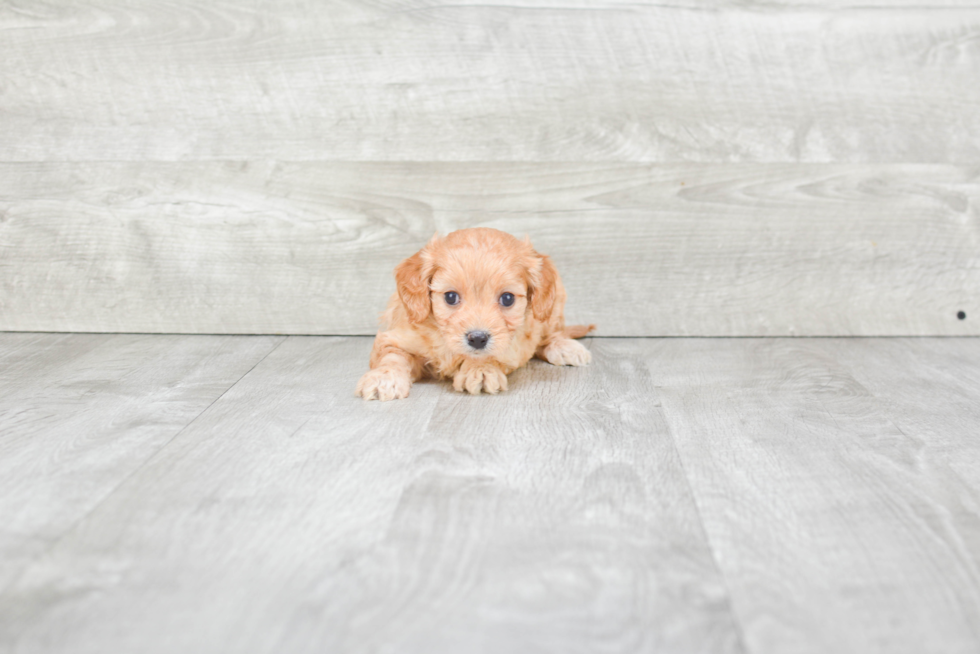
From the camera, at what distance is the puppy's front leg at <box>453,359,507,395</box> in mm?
1954

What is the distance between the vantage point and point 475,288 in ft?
6.15

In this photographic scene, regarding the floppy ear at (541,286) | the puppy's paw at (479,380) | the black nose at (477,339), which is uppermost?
the floppy ear at (541,286)

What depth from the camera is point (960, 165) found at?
Answer: 98.9 inches

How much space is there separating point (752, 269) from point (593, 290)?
1.69ft

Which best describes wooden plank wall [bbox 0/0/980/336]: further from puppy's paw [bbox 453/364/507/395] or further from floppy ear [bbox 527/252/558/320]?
puppy's paw [bbox 453/364/507/395]

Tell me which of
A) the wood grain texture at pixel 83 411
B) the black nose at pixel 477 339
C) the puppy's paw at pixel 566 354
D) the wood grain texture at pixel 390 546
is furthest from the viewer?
the puppy's paw at pixel 566 354

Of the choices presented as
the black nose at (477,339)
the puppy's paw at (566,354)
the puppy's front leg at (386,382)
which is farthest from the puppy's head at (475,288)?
the puppy's paw at (566,354)

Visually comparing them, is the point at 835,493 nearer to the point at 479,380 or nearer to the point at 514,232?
the point at 479,380

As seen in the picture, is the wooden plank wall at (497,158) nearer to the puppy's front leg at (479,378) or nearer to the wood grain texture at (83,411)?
the wood grain texture at (83,411)

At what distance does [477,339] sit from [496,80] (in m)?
1.02

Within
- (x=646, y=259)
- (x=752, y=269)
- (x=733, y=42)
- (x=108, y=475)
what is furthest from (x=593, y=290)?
(x=108, y=475)

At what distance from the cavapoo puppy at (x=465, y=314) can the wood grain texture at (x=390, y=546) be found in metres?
0.18

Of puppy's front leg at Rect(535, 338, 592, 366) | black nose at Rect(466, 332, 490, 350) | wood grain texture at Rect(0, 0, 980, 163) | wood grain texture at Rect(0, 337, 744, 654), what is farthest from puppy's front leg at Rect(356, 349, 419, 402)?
wood grain texture at Rect(0, 0, 980, 163)

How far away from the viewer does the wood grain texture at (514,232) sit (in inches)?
99.2
